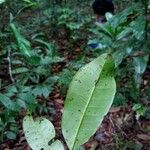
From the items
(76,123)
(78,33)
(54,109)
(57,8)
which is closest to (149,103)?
(54,109)

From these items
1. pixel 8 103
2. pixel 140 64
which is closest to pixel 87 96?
pixel 140 64

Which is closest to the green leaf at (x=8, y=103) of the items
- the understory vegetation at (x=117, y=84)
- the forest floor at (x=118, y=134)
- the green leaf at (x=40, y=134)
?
the understory vegetation at (x=117, y=84)

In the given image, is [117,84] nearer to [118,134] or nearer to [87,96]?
[118,134]

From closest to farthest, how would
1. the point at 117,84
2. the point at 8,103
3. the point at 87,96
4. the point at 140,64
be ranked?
the point at 87,96 → the point at 140,64 → the point at 8,103 → the point at 117,84

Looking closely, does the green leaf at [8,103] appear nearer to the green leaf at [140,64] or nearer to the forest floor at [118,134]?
the forest floor at [118,134]

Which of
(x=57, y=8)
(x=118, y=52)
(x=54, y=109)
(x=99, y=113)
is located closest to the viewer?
(x=99, y=113)

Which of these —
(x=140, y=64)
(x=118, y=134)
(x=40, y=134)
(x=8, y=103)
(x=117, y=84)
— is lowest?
(x=118, y=134)

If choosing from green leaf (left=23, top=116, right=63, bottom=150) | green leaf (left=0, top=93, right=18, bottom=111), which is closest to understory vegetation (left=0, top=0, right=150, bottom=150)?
green leaf (left=0, top=93, right=18, bottom=111)

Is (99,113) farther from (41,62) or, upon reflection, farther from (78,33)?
(78,33)
